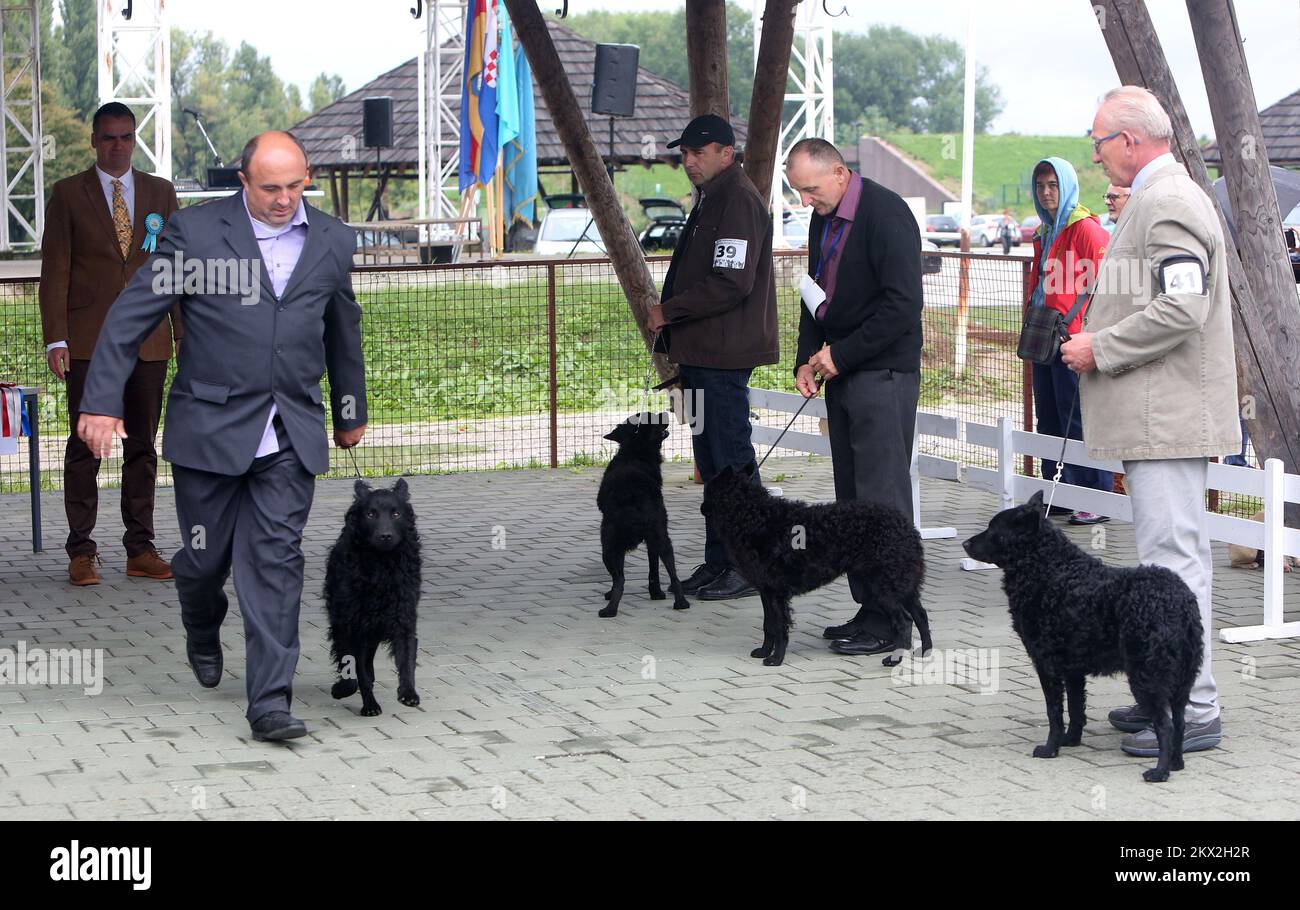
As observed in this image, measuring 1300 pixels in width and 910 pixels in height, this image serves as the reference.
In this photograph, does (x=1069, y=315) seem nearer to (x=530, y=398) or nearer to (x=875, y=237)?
(x=875, y=237)

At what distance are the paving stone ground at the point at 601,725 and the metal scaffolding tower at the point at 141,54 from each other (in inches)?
666

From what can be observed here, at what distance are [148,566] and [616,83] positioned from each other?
8.61m

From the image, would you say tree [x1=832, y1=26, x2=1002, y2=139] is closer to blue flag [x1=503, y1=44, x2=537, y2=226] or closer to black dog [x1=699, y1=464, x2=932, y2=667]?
blue flag [x1=503, y1=44, x2=537, y2=226]

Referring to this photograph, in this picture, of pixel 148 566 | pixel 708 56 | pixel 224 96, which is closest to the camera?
pixel 148 566

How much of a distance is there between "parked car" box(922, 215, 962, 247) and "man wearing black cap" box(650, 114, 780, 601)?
4489 centimetres

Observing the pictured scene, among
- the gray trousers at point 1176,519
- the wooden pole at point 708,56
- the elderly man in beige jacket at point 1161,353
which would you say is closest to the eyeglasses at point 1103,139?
the elderly man in beige jacket at point 1161,353

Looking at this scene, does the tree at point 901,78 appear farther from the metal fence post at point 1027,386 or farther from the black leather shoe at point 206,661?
the black leather shoe at point 206,661

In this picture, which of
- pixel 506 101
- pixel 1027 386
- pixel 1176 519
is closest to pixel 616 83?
pixel 506 101

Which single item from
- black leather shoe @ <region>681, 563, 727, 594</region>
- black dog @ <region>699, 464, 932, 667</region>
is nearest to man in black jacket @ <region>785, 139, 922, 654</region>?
black dog @ <region>699, 464, 932, 667</region>

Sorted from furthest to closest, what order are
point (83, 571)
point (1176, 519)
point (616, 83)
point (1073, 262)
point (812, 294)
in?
point (616, 83) → point (1073, 262) → point (83, 571) → point (812, 294) → point (1176, 519)

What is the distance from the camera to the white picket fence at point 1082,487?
7062mm

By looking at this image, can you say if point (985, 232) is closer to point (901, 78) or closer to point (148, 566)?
point (148, 566)

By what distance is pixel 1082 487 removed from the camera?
834 cm
